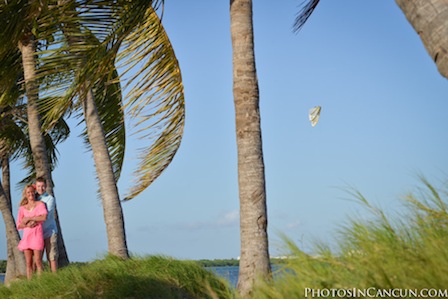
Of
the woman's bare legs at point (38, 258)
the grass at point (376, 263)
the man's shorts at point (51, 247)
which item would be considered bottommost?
the grass at point (376, 263)

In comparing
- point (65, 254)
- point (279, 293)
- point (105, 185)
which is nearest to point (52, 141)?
point (65, 254)

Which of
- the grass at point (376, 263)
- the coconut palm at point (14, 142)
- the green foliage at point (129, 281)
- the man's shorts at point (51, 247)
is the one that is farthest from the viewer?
the coconut palm at point (14, 142)

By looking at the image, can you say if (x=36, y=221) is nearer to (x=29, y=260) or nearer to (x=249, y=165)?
(x=29, y=260)

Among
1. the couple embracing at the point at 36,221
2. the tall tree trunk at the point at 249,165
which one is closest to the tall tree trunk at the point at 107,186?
the couple embracing at the point at 36,221

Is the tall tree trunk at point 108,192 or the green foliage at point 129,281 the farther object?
the tall tree trunk at point 108,192

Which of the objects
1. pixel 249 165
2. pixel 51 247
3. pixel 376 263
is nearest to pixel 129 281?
pixel 249 165

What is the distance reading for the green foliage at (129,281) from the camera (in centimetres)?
984

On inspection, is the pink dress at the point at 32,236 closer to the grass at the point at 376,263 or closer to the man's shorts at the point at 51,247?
the man's shorts at the point at 51,247

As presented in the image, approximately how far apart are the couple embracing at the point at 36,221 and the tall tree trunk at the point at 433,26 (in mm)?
8507

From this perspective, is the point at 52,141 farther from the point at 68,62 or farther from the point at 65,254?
the point at 68,62

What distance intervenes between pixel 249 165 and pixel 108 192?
4585 mm

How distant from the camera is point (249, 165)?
903 centimetres

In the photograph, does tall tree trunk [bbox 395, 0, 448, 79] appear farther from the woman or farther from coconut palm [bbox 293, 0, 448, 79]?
the woman

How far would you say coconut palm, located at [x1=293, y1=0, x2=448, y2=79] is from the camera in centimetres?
484
